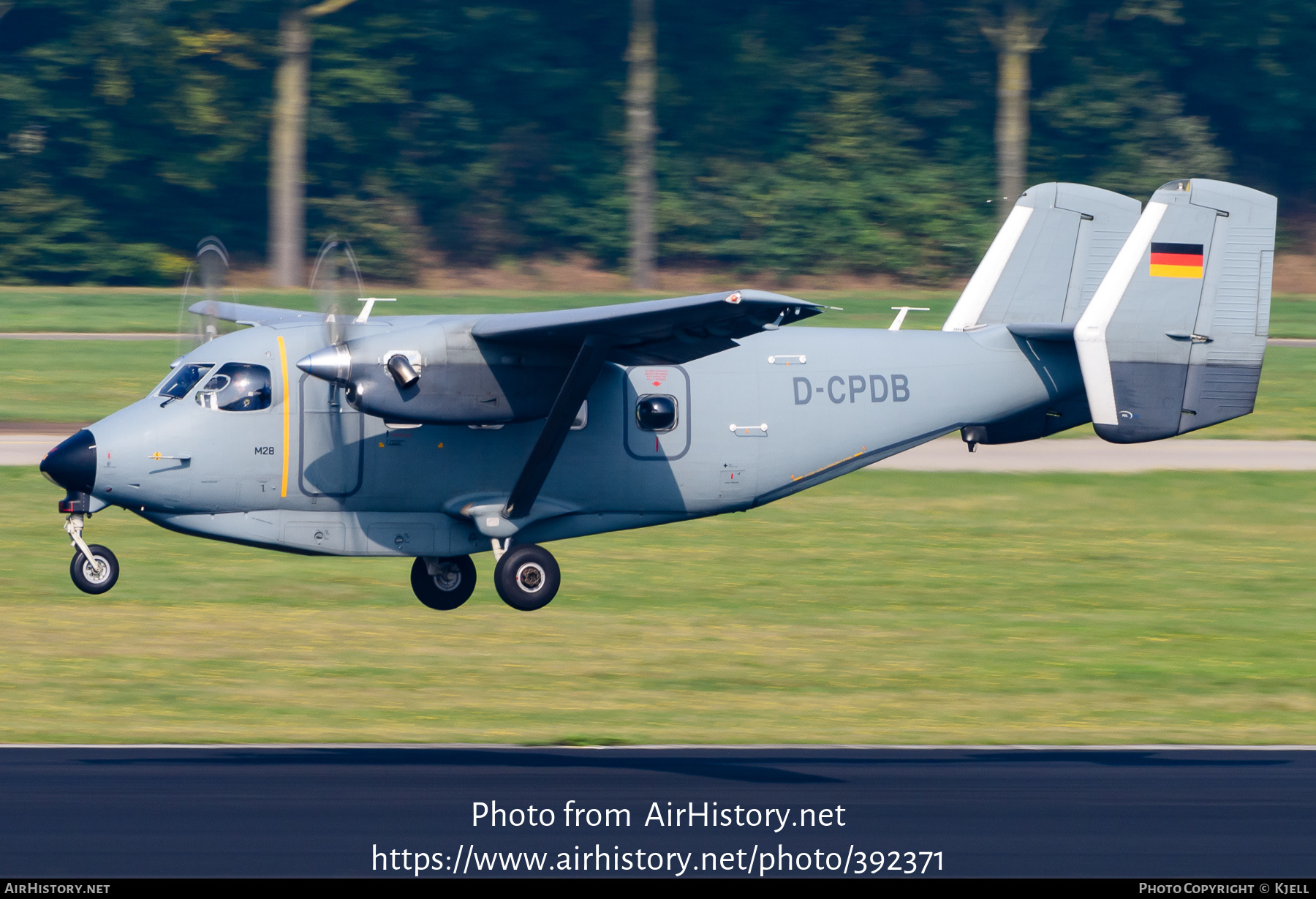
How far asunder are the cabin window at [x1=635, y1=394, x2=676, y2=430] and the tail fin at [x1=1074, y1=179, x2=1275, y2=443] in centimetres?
447

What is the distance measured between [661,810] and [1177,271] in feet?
34.4

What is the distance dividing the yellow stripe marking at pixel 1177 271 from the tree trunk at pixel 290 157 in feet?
114

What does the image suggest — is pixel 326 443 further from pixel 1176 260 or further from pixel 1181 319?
pixel 1176 260

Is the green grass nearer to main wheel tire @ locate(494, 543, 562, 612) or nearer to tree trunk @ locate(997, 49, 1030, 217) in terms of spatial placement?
main wheel tire @ locate(494, 543, 562, 612)

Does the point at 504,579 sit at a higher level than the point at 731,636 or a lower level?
higher

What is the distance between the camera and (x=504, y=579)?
18109mm

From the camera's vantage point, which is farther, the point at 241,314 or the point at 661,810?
the point at 241,314

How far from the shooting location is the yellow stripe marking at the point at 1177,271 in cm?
1859

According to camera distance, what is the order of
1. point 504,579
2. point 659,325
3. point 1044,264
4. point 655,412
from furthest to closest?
1. point 1044,264
2. point 655,412
3. point 504,579
4. point 659,325

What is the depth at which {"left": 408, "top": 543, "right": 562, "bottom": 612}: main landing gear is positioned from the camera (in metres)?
18.1

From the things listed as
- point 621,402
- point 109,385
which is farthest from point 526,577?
point 109,385

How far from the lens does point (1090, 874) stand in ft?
31.7

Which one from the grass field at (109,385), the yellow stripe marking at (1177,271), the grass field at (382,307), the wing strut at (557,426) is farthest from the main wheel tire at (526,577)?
the grass field at (382,307)

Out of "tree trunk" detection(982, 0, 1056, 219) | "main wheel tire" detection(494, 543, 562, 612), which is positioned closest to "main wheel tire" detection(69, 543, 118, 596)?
"main wheel tire" detection(494, 543, 562, 612)
